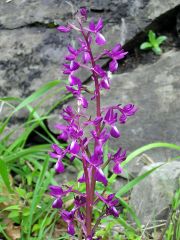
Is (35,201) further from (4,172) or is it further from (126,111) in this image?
(126,111)

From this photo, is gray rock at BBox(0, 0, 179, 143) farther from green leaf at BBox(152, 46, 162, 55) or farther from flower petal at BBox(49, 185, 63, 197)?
flower petal at BBox(49, 185, 63, 197)

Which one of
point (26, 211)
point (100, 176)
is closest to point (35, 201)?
point (26, 211)

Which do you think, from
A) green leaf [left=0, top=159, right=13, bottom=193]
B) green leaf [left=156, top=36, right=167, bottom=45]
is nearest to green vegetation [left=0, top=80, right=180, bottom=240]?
green leaf [left=0, top=159, right=13, bottom=193]

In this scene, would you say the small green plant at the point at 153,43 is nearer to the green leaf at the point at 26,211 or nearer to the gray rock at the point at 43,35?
the gray rock at the point at 43,35

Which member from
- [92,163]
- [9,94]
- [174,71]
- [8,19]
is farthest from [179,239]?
[8,19]

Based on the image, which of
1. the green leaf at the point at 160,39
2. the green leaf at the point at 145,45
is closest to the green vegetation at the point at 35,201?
the green leaf at the point at 145,45
